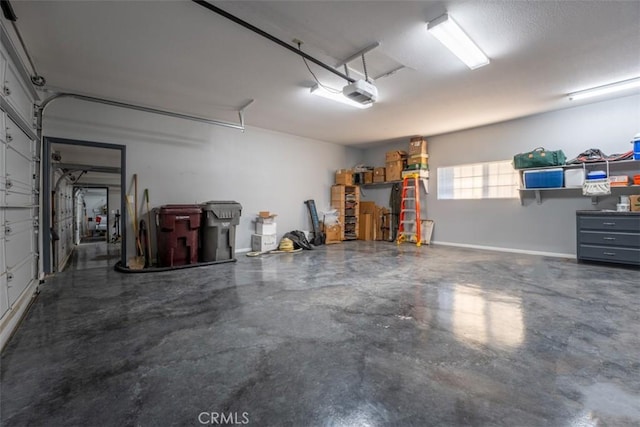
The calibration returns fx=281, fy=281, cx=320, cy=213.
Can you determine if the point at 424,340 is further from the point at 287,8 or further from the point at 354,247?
the point at 354,247

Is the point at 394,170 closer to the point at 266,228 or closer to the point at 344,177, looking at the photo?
the point at 344,177

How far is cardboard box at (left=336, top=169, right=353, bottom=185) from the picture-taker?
309 inches

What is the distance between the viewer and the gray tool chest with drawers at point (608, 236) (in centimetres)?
429

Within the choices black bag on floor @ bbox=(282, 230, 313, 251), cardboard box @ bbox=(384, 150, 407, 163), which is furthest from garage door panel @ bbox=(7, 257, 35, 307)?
cardboard box @ bbox=(384, 150, 407, 163)

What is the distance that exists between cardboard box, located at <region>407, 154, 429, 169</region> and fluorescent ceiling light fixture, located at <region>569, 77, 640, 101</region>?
297 centimetres

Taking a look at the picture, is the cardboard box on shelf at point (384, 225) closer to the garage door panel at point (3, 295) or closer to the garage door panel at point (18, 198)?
the garage door panel at point (18, 198)

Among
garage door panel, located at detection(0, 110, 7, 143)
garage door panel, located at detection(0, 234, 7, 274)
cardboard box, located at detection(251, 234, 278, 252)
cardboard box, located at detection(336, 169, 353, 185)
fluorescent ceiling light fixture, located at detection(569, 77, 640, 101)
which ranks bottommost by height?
cardboard box, located at detection(251, 234, 278, 252)

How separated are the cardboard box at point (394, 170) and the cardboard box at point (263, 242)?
11.7 feet

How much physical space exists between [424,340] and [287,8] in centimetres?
301

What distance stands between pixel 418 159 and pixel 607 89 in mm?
3483

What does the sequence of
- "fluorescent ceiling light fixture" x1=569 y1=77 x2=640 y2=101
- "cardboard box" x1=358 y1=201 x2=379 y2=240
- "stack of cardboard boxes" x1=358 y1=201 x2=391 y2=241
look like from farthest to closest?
"cardboard box" x1=358 y1=201 x2=379 y2=240 < "stack of cardboard boxes" x1=358 y1=201 x2=391 y2=241 < "fluorescent ceiling light fixture" x1=569 y1=77 x2=640 y2=101

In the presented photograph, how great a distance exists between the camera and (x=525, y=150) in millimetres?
5766

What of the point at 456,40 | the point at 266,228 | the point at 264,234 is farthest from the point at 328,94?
the point at 264,234

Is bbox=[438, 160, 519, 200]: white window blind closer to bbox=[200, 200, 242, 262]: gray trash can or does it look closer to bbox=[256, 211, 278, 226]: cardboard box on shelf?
bbox=[256, 211, 278, 226]: cardboard box on shelf
